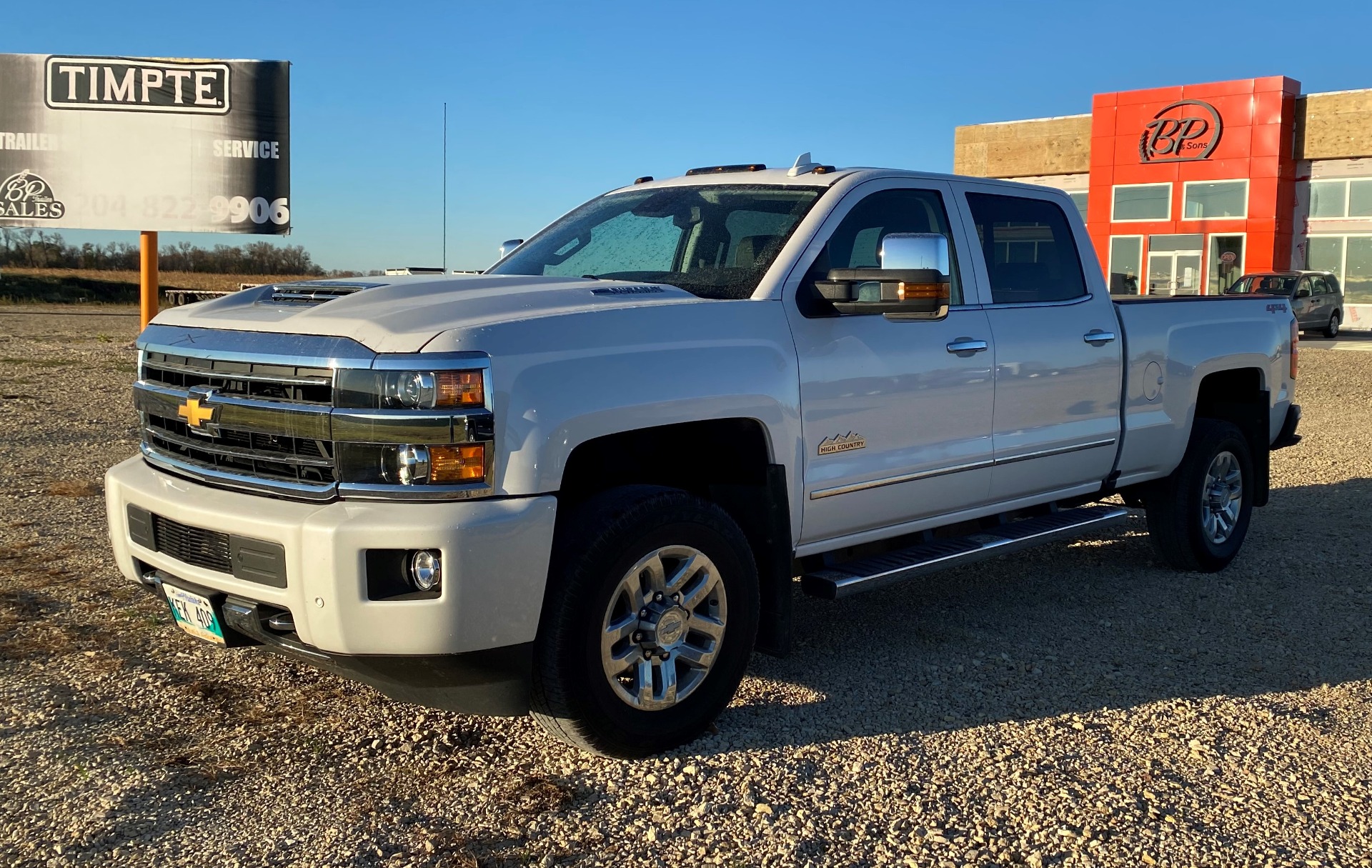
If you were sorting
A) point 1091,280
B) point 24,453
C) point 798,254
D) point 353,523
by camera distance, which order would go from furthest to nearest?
point 24,453 → point 1091,280 → point 798,254 → point 353,523

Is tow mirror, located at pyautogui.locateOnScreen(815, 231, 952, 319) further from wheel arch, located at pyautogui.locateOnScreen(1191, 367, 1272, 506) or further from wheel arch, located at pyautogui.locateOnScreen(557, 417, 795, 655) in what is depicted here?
wheel arch, located at pyautogui.locateOnScreen(1191, 367, 1272, 506)

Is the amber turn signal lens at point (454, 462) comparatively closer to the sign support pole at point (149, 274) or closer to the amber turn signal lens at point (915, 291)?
the amber turn signal lens at point (915, 291)

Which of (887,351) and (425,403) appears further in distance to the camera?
(887,351)

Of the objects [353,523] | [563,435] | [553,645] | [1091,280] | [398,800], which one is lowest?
[398,800]

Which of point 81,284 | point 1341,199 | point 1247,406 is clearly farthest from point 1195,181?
point 81,284

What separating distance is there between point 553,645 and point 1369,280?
139 feet

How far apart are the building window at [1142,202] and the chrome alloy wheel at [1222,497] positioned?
38890 millimetres

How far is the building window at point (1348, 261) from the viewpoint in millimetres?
39406

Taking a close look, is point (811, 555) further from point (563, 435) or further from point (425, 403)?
point (425, 403)

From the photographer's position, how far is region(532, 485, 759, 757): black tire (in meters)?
3.62

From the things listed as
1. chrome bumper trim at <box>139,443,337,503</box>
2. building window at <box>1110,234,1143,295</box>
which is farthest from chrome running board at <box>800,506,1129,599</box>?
building window at <box>1110,234,1143,295</box>

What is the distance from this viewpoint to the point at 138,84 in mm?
17391

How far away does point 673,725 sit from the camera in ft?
13.0

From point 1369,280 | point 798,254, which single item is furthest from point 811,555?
point 1369,280
